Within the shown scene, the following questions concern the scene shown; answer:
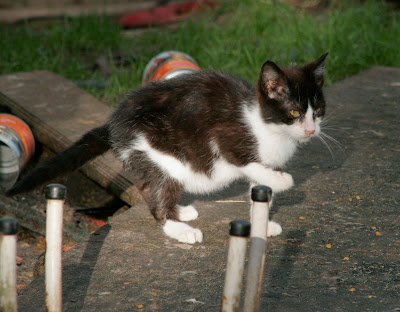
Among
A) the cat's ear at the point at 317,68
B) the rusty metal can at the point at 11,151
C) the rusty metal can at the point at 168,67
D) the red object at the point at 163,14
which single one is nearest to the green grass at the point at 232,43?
Result: the red object at the point at 163,14

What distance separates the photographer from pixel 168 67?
5.07 metres

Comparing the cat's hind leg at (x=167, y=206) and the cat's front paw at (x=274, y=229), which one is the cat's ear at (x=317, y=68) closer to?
the cat's front paw at (x=274, y=229)

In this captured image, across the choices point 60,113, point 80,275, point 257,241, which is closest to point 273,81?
point 257,241

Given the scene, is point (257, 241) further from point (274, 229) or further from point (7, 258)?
point (274, 229)

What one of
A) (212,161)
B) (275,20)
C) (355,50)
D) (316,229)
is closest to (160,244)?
(212,161)

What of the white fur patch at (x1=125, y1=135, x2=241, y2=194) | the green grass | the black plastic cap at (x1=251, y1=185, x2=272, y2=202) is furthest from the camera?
the green grass

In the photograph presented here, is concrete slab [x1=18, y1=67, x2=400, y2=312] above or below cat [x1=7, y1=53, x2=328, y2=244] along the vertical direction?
below

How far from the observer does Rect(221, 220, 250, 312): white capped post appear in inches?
81.8

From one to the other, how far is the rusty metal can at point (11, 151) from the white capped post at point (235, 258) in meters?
3.00

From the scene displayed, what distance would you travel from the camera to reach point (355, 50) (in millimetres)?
6574

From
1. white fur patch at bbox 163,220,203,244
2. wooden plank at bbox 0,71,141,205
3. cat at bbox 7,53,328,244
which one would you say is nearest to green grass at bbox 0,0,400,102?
wooden plank at bbox 0,71,141,205

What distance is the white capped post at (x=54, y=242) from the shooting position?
2.27 m

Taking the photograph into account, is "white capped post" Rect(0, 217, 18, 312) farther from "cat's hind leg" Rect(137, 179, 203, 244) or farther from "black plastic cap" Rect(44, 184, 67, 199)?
"cat's hind leg" Rect(137, 179, 203, 244)

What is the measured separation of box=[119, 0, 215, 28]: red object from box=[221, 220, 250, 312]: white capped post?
22.2ft
